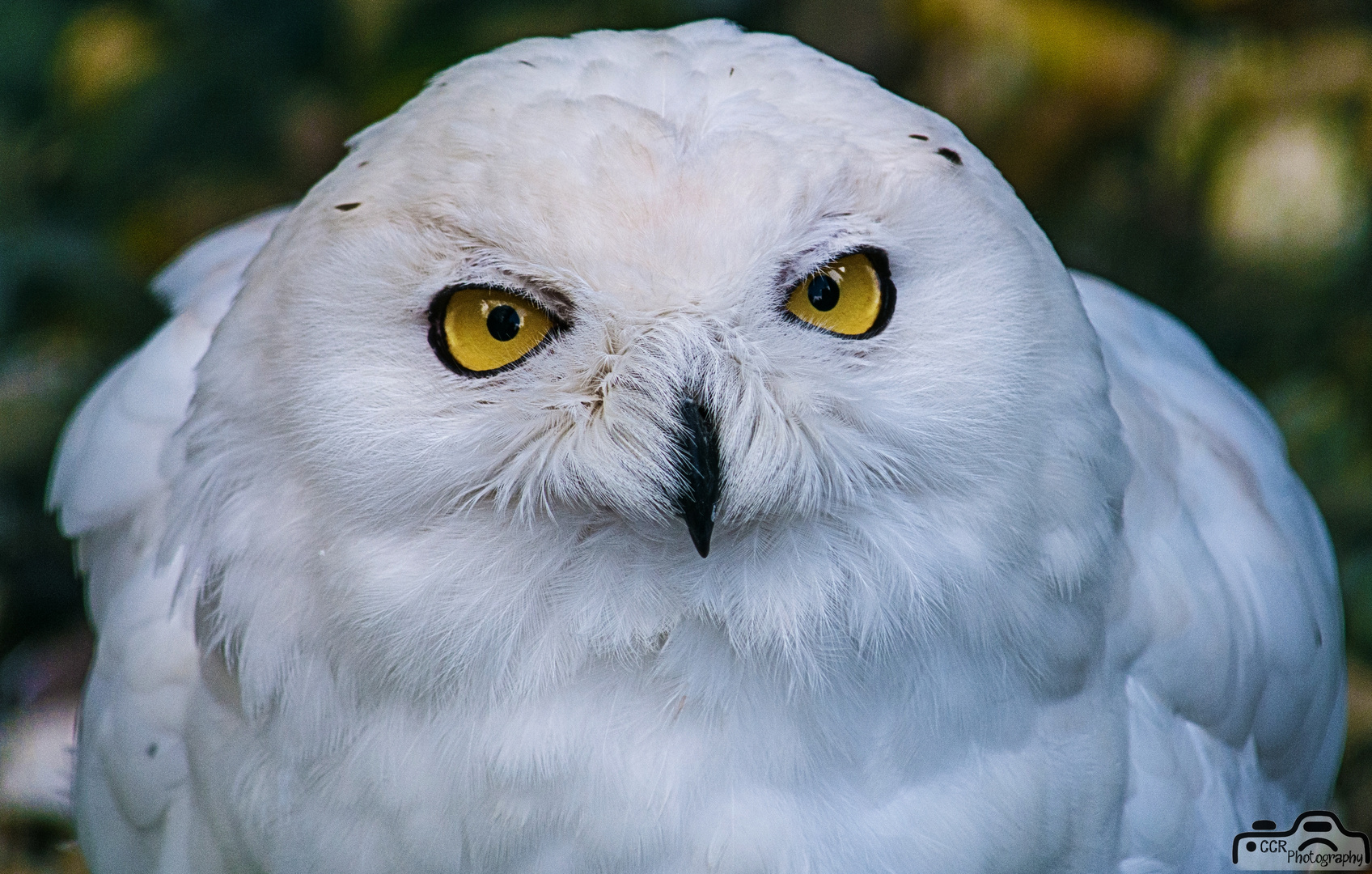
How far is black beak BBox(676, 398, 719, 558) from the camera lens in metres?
1.13

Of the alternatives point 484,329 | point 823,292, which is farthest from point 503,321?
point 823,292

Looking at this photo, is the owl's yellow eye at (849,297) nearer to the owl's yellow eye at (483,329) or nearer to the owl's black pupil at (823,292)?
the owl's black pupil at (823,292)

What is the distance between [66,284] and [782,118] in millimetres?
2123

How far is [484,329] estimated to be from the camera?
117cm


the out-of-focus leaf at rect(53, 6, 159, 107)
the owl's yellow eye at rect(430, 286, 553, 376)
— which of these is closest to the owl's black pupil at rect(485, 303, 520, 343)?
the owl's yellow eye at rect(430, 286, 553, 376)

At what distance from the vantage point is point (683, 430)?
114 cm

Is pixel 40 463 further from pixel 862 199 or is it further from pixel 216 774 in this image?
pixel 862 199

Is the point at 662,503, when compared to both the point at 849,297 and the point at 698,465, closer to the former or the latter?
the point at 698,465

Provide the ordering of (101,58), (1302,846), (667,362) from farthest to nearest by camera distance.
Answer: (101,58) < (1302,846) < (667,362)

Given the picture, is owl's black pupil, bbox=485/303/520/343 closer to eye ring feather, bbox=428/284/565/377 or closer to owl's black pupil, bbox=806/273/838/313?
eye ring feather, bbox=428/284/565/377

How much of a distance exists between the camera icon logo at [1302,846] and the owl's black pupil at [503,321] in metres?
1.12

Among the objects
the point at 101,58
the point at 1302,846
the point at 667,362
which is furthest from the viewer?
the point at 101,58

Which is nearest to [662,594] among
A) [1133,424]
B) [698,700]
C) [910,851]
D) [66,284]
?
[698,700]

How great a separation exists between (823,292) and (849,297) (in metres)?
0.03
